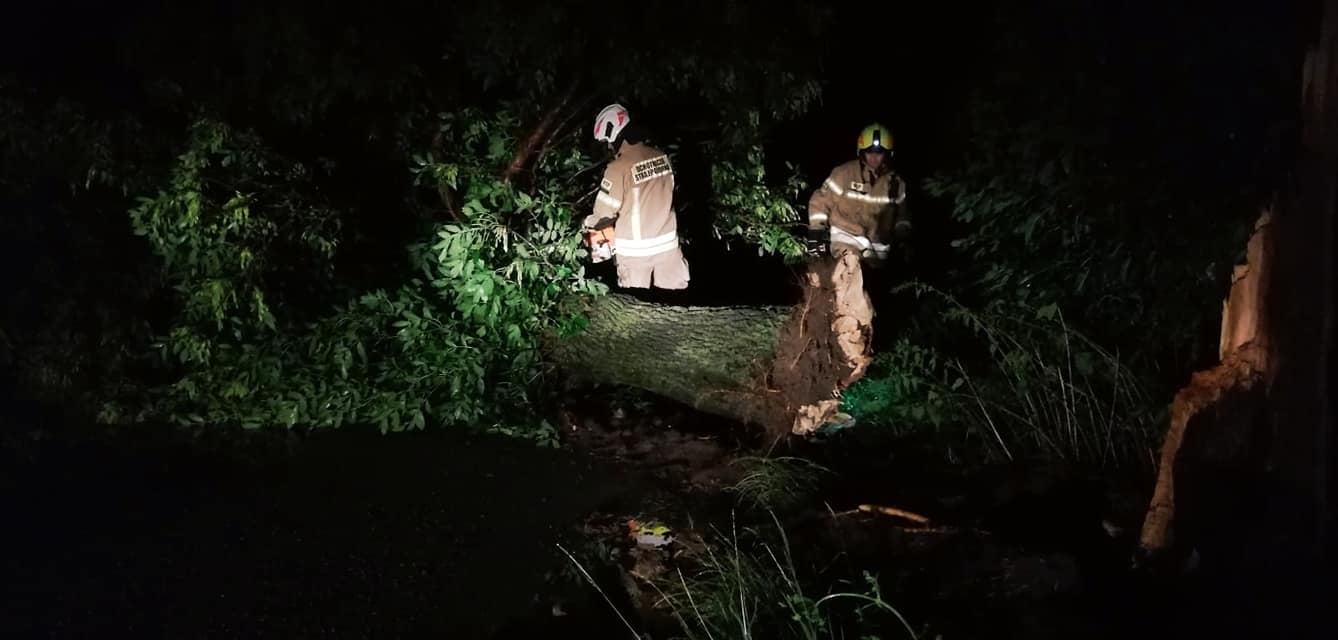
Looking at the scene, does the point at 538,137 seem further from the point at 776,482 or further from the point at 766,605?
the point at 766,605

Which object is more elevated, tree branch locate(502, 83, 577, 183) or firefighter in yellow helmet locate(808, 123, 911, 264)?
tree branch locate(502, 83, 577, 183)

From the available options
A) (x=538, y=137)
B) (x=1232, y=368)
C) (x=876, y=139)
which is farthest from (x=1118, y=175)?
(x=538, y=137)

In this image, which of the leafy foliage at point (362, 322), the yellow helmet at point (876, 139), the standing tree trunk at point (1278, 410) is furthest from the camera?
the yellow helmet at point (876, 139)

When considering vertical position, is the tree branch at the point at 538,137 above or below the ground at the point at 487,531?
above

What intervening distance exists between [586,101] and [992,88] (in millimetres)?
2866

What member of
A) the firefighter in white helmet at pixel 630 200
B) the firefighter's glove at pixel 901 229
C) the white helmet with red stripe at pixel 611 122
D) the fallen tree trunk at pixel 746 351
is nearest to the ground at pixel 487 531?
the fallen tree trunk at pixel 746 351

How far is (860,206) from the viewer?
7023mm

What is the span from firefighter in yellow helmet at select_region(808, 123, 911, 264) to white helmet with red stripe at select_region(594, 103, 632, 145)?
167cm

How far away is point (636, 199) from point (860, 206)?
5.81ft

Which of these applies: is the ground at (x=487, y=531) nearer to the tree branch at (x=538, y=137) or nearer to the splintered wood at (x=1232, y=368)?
the splintered wood at (x=1232, y=368)

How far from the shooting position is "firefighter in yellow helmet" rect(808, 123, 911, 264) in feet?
22.9

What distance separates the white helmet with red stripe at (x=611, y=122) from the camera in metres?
6.22

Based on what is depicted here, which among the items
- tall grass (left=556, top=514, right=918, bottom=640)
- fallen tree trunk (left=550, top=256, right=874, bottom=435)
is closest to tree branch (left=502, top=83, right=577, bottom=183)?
fallen tree trunk (left=550, top=256, right=874, bottom=435)

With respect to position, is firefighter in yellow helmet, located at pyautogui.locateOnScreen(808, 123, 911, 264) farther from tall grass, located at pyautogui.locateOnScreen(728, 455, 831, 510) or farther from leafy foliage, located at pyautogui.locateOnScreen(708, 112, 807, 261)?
tall grass, located at pyautogui.locateOnScreen(728, 455, 831, 510)
